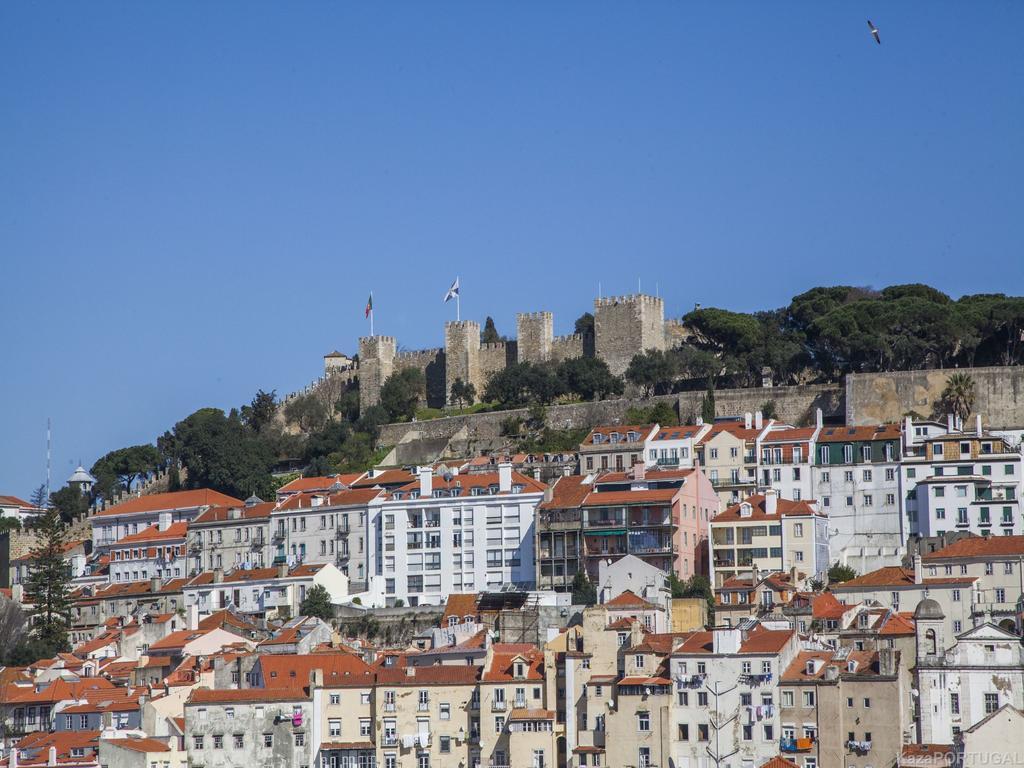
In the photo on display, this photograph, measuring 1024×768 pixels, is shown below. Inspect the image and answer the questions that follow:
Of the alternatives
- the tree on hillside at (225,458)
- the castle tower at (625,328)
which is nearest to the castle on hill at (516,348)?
the castle tower at (625,328)

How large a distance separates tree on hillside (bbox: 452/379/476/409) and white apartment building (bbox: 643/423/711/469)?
21.3 metres

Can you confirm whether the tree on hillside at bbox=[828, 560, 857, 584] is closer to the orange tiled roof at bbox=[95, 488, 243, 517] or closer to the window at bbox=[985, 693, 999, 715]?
the window at bbox=[985, 693, 999, 715]

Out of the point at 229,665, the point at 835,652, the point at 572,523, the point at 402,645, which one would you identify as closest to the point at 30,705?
the point at 229,665

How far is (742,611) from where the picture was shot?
63312 millimetres

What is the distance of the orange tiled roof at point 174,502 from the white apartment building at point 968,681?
3801cm

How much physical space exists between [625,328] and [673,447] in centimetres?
1889

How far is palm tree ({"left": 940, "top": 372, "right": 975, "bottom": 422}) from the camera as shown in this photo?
78.6 m

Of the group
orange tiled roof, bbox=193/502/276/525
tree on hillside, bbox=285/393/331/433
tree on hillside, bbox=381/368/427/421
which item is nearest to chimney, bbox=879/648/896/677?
orange tiled roof, bbox=193/502/276/525

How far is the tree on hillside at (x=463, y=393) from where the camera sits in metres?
97.8

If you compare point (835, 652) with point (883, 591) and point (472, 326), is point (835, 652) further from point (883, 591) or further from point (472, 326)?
point (472, 326)

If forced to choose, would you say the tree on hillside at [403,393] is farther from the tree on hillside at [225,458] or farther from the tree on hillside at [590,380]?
the tree on hillside at [590,380]

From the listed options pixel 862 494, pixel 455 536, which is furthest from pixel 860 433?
pixel 455 536

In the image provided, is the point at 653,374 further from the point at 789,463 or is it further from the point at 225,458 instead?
the point at 225,458

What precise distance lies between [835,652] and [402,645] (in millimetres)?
18150
